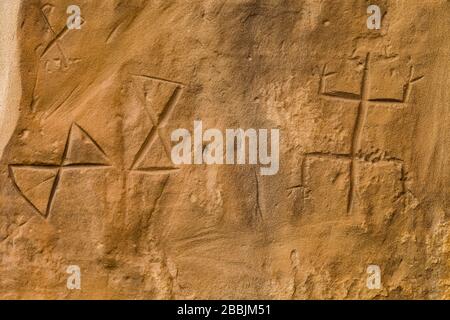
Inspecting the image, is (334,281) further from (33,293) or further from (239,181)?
(33,293)

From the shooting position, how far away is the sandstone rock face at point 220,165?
438 cm

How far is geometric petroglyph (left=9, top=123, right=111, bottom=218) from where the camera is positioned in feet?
14.4

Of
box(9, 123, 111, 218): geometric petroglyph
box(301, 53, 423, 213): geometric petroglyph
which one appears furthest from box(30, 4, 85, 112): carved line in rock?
box(301, 53, 423, 213): geometric petroglyph

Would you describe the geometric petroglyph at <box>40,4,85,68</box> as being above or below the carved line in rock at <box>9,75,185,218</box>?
above

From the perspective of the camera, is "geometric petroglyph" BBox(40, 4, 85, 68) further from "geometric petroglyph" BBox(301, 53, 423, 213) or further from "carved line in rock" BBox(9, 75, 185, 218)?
"geometric petroglyph" BBox(301, 53, 423, 213)

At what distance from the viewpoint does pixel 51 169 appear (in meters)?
4.38

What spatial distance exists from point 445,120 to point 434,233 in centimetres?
93

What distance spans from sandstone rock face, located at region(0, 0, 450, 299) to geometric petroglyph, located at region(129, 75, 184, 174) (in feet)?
0.04

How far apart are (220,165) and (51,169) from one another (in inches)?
53.6

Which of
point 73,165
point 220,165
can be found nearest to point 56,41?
point 73,165

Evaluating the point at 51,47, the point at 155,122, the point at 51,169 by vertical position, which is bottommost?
the point at 51,169

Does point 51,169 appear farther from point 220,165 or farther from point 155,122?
point 220,165

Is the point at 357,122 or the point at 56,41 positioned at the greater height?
the point at 56,41

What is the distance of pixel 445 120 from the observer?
4461 millimetres
